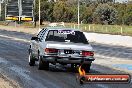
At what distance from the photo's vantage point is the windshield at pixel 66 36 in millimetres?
17092

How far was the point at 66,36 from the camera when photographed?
17234 millimetres

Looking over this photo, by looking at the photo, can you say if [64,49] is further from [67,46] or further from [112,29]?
[112,29]

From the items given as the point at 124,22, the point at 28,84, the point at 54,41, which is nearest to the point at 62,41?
the point at 54,41

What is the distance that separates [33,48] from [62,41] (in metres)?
2.54

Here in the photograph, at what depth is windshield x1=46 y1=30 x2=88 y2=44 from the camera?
17092 mm

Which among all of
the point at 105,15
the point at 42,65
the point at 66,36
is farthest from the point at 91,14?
the point at 42,65

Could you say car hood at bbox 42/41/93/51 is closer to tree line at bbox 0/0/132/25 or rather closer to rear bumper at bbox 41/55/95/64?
rear bumper at bbox 41/55/95/64

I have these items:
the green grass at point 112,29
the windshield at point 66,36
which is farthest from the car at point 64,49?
the green grass at point 112,29

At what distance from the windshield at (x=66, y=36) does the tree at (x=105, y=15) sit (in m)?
102

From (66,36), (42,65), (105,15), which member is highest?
(105,15)

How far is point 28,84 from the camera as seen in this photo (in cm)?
1284

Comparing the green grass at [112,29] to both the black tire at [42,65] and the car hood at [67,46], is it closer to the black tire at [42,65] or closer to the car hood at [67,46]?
the black tire at [42,65]

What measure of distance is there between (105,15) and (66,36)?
104 metres

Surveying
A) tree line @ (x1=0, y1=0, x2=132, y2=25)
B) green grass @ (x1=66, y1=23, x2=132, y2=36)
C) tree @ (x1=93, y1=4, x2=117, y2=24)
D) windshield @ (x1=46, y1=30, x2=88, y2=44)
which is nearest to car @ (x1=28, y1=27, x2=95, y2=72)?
windshield @ (x1=46, y1=30, x2=88, y2=44)
